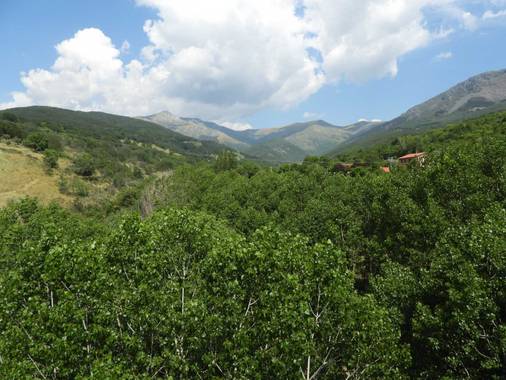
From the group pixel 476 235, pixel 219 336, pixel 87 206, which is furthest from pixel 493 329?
pixel 87 206

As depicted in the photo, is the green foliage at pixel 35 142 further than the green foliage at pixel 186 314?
Yes

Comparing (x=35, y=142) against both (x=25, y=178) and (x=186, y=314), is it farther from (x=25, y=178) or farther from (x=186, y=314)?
(x=186, y=314)

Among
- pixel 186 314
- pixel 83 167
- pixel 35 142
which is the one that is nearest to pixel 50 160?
pixel 83 167

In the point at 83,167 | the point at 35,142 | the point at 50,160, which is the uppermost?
the point at 35,142

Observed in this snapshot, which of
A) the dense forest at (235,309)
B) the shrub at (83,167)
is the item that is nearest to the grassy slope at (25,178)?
the shrub at (83,167)

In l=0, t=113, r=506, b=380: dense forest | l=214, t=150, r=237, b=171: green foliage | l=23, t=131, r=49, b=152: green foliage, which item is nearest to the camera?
l=0, t=113, r=506, b=380: dense forest

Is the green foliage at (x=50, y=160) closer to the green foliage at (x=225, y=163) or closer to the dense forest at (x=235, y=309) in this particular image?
the green foliage at (x=225, y=163)

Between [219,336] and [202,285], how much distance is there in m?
2.41

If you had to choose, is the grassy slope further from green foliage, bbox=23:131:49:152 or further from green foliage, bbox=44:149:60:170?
green foliage, bbox=23:131:49:152

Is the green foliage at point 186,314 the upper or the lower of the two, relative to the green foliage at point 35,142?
lower

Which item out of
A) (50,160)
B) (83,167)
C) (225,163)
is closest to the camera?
(50,160)

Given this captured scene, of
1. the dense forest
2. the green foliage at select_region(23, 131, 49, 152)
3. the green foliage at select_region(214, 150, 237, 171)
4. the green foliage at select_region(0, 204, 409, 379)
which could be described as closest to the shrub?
the green foliage at select_region(23, 131, 49, 152)

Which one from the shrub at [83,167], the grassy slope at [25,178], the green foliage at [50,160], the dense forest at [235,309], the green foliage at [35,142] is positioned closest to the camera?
the dense forest at [235,309]

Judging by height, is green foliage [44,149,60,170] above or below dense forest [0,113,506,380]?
above
